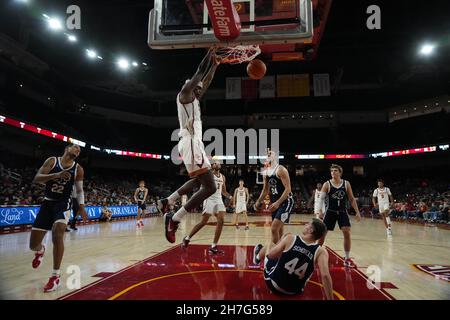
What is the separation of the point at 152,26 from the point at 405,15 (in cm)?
1355

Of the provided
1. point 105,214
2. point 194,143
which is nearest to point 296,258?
point 194,143

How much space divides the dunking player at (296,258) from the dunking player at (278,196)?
1750 millimetres

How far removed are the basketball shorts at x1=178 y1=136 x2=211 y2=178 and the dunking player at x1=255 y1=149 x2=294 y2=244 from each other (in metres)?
1.77

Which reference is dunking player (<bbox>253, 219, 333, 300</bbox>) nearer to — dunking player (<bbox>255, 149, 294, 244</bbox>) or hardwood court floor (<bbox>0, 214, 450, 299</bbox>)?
hardwood court floor (<bbox>0, 214, 450, 299</bbox>)

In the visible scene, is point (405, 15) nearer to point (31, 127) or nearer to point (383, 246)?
→ point (383, 246)

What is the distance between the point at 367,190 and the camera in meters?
29.6

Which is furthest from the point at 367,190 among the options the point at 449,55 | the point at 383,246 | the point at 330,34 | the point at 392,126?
the point at 383,246

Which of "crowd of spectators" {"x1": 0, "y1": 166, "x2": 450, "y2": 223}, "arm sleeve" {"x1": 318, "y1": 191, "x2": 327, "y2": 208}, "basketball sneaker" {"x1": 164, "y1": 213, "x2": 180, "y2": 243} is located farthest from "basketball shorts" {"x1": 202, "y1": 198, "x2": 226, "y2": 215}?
"crowd of spectators" {"x1": 0, "y1": 166, "x2": 450, "y2": 223}

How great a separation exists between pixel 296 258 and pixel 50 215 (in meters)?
3.45

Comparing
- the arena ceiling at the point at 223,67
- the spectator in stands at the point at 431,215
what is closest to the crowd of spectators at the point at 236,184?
the spectator in stands at the point at 431,215

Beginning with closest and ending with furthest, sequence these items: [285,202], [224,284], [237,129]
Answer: [224,284], [285,202], [237,129]

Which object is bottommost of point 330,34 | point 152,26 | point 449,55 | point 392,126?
point 152,26

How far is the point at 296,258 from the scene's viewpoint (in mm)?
3600

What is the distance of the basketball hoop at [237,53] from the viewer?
5.03 meters
